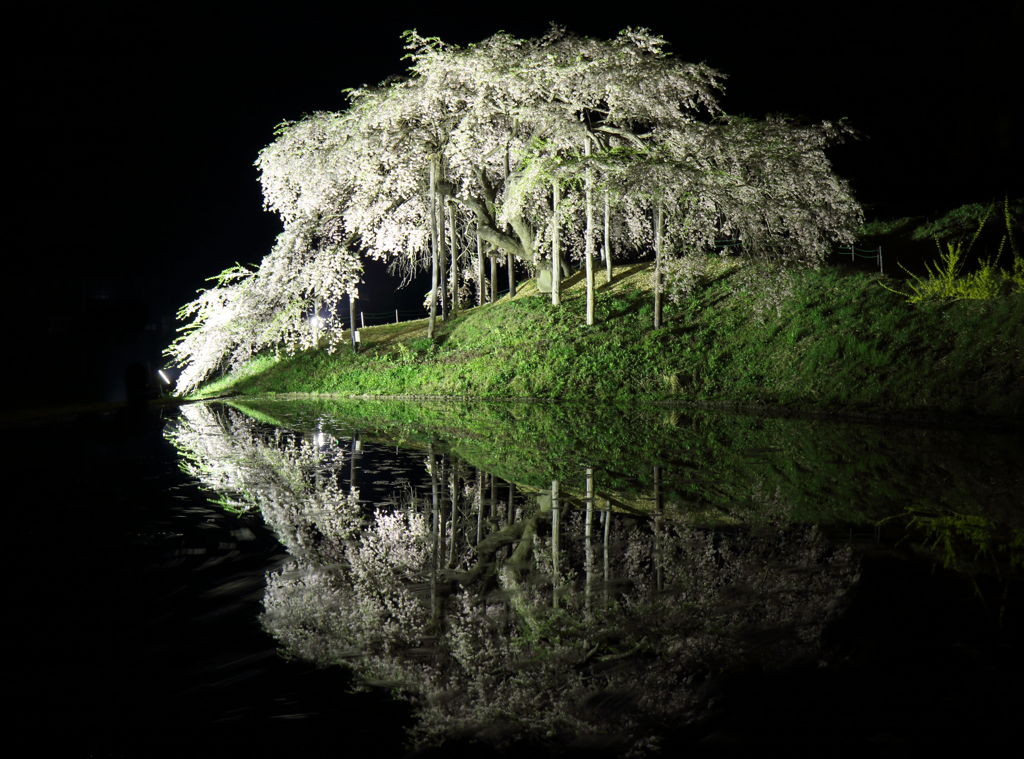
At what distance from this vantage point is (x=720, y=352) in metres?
24.7

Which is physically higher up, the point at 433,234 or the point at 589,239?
the point at 433,234

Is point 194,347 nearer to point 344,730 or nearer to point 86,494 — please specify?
point 86,494

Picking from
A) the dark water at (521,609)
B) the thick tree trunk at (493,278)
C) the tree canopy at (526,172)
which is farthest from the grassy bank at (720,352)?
the dark water at (521,609)

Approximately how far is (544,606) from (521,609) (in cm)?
16

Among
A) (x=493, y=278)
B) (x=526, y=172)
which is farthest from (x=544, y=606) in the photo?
(x=493, y=278)

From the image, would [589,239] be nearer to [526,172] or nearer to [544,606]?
[526,172]

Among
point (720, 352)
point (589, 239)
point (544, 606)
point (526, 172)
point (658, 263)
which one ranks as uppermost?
point (526, 172)

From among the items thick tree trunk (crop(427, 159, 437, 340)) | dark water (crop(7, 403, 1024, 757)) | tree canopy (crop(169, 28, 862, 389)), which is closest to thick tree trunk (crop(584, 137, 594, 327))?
tree canopy (crop(169, 28, 862, 389))

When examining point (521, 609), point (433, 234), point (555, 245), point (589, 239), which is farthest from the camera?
point (433, 234)

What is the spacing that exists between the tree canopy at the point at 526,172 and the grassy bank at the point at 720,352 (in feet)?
5.18

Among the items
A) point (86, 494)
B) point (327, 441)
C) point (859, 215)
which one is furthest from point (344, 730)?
point (859, 215)

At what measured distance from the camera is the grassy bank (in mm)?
17594

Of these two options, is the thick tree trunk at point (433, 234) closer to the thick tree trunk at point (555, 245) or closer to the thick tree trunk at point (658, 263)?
the thick tree trunk at point (555, 245)

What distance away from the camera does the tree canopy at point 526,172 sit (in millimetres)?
25094
